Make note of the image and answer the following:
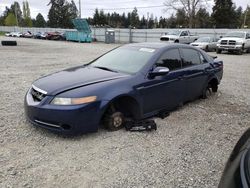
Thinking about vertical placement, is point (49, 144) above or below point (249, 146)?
below

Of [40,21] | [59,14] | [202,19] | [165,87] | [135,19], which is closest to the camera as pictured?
[165,87]

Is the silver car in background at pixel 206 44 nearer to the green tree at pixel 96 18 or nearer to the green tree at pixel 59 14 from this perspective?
the green tree at pixel 96 18

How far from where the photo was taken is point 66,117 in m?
4.03

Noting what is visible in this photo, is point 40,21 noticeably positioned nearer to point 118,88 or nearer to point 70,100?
point 118,88

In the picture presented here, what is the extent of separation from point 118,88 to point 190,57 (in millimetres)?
2417

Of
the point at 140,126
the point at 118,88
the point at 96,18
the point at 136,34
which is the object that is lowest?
the point at 140,126

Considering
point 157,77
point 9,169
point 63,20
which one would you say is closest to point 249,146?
point 9,169

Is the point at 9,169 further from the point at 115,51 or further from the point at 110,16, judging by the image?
the point at 110,16

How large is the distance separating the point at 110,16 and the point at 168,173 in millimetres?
103791

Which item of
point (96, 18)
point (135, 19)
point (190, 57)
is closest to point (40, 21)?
point (96, 18)

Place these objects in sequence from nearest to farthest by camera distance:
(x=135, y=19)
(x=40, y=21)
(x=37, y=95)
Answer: (x=37, y=95) < (x=135, y=19) < (x=40, y=21)

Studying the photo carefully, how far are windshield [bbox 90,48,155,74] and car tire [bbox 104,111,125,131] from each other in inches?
32.7

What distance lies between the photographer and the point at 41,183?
321cm

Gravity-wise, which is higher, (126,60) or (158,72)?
(126,60)
